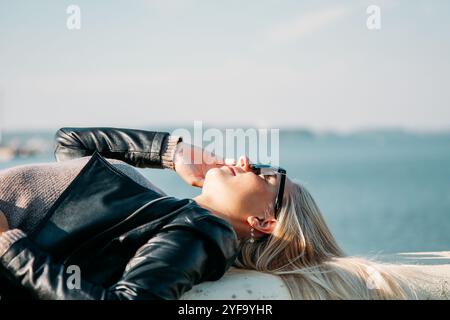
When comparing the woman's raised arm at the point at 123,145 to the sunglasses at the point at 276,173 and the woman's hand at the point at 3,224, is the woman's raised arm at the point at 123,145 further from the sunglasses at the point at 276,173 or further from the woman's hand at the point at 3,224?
the woman's hand at the point at 3,224

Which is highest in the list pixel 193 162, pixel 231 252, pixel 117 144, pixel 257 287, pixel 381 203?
pixel 117 144

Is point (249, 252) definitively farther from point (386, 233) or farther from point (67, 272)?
point (386, 233)

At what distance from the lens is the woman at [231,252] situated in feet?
8.75

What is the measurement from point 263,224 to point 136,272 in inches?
37.3

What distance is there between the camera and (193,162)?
3.97 m

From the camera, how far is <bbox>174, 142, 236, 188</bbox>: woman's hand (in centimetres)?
394

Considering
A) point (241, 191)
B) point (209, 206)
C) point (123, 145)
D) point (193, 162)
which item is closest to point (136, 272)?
point (209, 206)

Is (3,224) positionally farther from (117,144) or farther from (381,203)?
(381,203)

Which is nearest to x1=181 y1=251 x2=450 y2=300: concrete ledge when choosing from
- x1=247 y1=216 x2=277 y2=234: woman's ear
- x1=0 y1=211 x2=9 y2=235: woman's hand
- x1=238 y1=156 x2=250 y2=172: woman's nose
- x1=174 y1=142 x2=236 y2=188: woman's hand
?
x1=247 y1=216 x2=277 y2=234: woman's ear

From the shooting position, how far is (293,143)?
98.4m

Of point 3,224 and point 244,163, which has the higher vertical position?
point 244,163

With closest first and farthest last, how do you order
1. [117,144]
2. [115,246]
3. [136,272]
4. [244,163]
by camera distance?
[136,272], [115,246], [244,163], [117,144]
